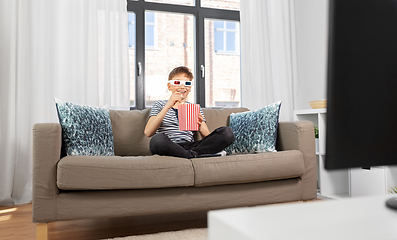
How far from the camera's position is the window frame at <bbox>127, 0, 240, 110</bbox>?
10.2ft

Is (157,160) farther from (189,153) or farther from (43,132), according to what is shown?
(43,132)

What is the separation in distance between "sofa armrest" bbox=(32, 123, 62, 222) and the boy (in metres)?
0.56

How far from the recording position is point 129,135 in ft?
7.59

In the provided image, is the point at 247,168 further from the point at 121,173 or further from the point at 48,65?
the point at 48,65

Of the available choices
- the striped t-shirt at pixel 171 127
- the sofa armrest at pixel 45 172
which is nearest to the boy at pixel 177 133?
the striped t-shirt at pixel 171 127

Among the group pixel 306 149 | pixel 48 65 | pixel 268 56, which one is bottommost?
pixel 306 149

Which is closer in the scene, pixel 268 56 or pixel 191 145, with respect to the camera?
pixel 191 145

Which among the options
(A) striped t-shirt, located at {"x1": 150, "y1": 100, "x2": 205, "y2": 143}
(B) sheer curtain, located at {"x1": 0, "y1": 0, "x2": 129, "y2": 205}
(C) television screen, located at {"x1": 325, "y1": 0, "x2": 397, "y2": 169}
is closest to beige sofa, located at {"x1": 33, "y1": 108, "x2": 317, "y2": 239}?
(A) striped t-shirt, located at {"x1": 150, "y1": 100, "x2": 205, "y2": 143}

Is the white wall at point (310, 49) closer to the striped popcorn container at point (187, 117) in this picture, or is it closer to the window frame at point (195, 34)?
the window frame at point (195, 34)

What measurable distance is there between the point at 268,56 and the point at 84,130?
2149mm

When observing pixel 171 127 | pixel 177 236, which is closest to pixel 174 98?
pixel 171 127

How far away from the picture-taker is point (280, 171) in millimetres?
1819

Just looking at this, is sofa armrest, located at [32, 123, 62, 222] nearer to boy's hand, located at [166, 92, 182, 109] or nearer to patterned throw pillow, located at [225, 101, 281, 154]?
boy's hand, located at [166, 92, 182, 109]

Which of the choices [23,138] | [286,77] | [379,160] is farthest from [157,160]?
[286,77]
